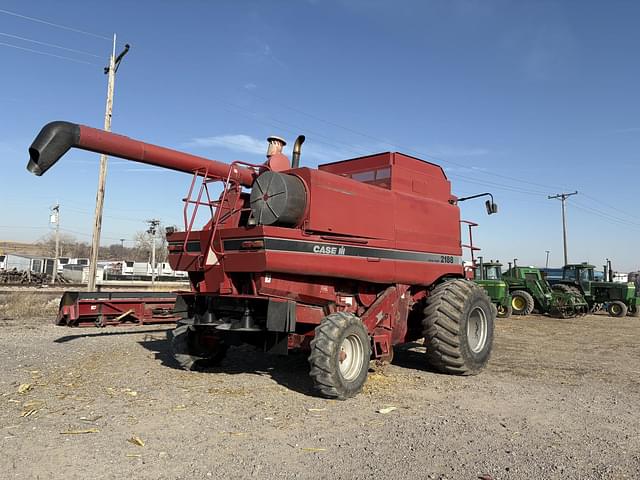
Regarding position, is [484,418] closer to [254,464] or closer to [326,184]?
[254,464]

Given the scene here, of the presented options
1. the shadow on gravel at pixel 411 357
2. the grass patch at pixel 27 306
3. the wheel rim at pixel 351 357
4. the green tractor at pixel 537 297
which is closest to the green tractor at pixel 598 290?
the green tractor at pixel 537 297

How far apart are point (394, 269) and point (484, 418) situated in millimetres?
2657

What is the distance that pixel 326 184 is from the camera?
6.79 m

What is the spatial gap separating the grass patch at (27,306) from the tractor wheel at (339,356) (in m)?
12.0

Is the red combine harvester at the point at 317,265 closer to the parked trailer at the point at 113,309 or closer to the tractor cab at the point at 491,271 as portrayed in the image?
the parked trailer at the point at 113,309

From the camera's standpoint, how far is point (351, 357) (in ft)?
21.2

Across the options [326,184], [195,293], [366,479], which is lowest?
[366,479]

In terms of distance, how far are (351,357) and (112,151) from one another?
395cm

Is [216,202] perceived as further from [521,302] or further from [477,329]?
[521,302]

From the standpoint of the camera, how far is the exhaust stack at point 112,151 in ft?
18.5

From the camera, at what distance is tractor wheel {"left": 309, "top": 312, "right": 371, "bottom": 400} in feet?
19.5

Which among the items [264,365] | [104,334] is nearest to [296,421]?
[264,365]

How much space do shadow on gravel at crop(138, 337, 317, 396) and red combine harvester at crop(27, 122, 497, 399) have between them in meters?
0.45

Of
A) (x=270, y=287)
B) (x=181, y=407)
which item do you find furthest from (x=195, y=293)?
(x=181, y=407)
